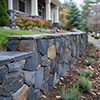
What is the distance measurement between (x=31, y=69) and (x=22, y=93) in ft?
1.18

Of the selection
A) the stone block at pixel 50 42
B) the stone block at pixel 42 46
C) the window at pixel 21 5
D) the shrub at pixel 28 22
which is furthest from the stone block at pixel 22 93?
the window at pixel 21 5

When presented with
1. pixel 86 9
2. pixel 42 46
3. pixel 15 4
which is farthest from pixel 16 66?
pixel 86 9

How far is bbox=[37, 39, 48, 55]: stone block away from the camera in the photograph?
2180 mm

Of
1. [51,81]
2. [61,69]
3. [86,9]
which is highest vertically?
[86,9]

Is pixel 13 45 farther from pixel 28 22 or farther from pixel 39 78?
pixel 28 22

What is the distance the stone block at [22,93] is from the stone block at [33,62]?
26cm

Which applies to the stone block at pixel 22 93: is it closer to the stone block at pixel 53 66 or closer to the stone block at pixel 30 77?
the stone block at pixel 30 77

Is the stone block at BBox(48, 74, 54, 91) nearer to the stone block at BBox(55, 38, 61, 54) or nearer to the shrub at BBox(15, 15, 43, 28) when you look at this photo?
the stone block at BBox(55, 38, 61, 54)

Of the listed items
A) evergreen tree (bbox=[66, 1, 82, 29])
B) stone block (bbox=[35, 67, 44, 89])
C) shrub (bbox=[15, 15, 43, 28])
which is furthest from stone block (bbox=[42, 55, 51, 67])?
evergreen tree (bbox=[66, 1, 82, 29])

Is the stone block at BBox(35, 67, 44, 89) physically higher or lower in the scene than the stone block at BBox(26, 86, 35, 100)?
higher

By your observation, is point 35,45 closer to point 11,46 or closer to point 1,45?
point 11,46

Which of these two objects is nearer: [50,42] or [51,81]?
[50,42]

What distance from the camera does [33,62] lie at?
6.56ft

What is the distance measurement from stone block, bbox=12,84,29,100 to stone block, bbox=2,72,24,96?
50 mm
